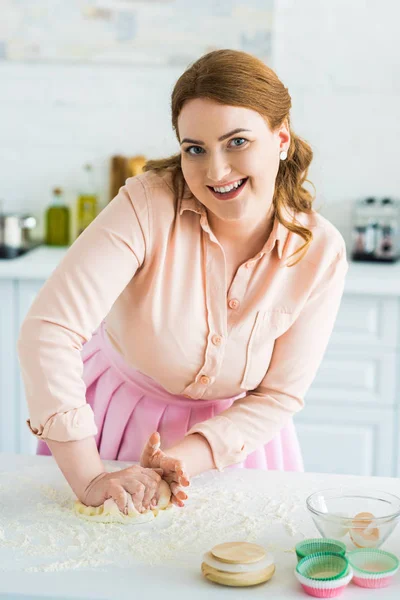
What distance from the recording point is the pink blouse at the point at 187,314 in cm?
139

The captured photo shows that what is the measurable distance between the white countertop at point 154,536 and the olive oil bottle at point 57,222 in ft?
6.24

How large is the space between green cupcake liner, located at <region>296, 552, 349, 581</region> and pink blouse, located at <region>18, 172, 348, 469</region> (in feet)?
1.26

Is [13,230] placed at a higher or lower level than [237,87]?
lower

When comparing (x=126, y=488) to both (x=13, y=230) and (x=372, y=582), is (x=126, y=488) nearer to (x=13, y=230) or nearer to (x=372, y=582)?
(x=372, y=582)

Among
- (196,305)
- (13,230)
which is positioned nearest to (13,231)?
(13,230)

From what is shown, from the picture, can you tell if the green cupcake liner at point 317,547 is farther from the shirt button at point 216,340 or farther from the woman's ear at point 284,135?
the woman's ear at point 284,135

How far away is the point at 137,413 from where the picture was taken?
164 cm

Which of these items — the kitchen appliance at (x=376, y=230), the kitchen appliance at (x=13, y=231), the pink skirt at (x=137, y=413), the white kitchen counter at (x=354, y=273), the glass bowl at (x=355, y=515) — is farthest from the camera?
the kitchen appliance at (x=376, y=230)

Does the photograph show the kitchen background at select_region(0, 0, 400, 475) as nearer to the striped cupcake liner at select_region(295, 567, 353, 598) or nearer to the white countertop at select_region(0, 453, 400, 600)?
the white countertop at select_region(0, 453, 400, 600)

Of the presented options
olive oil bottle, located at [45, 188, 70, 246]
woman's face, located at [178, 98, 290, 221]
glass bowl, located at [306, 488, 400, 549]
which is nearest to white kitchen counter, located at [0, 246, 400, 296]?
olive oil bottle, located at [45, 188, 70, 246]

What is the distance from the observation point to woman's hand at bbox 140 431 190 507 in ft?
4.35

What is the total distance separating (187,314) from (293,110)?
2027 millimetres

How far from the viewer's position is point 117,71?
3361mm

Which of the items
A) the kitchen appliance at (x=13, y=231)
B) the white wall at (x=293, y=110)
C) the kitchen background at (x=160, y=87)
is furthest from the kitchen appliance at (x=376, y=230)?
the kitchen appliance at (x=13, y=231)
